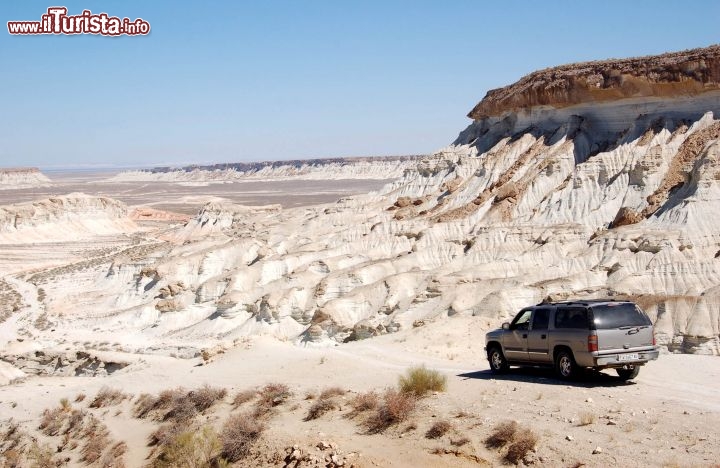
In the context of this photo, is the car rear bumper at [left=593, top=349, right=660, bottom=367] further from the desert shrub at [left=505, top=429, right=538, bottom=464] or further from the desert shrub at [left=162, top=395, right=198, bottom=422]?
the desert shrub at [left=162, top=395, right=198, bottom=422]

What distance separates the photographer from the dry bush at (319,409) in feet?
47.8

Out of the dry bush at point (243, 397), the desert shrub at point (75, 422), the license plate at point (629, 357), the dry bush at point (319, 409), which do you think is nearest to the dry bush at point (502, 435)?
the license plate at point (629, 357)

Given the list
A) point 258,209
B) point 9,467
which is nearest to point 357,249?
point 9,467

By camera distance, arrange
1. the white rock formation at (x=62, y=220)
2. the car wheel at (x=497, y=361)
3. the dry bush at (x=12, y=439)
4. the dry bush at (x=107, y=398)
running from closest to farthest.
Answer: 1. the car wheel at (x=497, y=361)
2. the dry bush at (x=12, y=439)
3. the dry bush at (x=107, y=398)
4. the white rock formation at (x=62, y=220)

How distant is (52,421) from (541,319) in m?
12.5

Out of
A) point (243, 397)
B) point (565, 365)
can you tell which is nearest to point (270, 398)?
point (243, 397)

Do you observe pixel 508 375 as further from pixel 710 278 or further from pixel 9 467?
pixel 710 278

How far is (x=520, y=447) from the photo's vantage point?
35.7ft

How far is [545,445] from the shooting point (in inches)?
428

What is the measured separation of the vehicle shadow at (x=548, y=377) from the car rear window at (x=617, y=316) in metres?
1.01

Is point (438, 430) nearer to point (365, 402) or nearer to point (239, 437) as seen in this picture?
point (365, 402)

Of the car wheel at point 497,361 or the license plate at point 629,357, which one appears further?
the car wheel at point 497,361

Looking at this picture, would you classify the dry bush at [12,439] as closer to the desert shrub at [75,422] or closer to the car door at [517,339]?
the desert shrub at [75,422]

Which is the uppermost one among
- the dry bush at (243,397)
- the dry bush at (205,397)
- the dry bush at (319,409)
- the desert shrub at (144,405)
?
the dry bush at (319,409)
